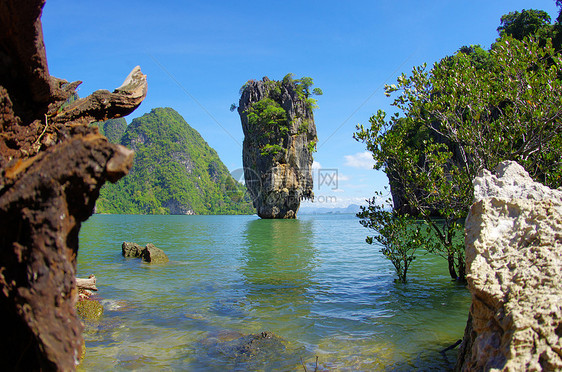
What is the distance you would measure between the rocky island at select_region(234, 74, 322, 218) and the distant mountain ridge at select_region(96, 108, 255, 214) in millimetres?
49527

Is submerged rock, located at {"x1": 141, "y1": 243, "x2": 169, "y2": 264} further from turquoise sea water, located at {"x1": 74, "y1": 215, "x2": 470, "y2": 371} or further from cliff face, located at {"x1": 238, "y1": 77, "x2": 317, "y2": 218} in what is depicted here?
cliff face, located at {"x1": 238, "y1": 77, "x2": 317, "y2": 218}

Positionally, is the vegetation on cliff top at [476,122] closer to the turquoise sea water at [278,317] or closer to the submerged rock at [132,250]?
the turquoise sea water at [278,317]

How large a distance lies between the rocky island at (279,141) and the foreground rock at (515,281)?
48.7 m

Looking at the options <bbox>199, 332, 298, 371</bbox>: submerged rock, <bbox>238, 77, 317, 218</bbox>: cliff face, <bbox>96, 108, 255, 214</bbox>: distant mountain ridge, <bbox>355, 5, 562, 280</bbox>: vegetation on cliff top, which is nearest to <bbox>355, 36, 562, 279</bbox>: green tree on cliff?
<bbox>355, 5, 562, 280</bbox>: vegetation on cliff top

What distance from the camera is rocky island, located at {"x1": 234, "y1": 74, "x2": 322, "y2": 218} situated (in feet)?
173

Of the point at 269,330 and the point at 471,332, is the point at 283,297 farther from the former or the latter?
the point at 471,332

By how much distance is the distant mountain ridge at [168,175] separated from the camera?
128875mm

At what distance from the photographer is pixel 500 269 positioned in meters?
3.17

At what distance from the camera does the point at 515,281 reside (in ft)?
9.81

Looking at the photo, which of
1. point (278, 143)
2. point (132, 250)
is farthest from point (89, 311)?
point (278, 143)

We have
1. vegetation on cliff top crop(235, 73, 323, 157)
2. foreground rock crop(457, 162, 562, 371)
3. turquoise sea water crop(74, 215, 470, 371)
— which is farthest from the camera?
vegetation on cliff top crop(235, 73, 323, 157)

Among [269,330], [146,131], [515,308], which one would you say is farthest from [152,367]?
[146,131]

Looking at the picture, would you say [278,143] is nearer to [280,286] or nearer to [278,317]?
[280,286]

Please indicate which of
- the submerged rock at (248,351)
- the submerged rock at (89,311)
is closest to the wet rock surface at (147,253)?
the submerged rock at (89,311)
